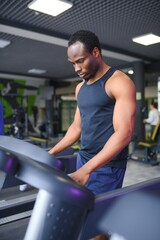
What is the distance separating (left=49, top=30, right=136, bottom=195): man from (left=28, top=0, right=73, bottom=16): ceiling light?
9.04ft

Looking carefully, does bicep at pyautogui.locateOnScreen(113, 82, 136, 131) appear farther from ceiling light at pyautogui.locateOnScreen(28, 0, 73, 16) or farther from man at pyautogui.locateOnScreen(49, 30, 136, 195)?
ceiling light at pyautogui.locateOnScreen(28, 0, 73, 16)

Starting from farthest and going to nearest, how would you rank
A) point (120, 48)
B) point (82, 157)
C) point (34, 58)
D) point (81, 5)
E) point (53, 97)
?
point (53, 97)
point (34, 58)
point (120, 48)
point (81, 5)
point (82, 157)

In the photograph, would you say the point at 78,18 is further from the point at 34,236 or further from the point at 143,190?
the point at 34,236

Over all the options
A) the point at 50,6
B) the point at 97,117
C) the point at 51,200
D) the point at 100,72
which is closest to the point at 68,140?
the point at 97,117

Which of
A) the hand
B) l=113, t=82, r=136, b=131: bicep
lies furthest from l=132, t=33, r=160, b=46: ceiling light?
the hand

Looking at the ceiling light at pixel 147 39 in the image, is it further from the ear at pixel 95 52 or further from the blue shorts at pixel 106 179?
the blue shorts at pixel 106 179

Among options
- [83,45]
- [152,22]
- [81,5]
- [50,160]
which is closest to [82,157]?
[83,45]

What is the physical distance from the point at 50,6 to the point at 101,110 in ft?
10.2

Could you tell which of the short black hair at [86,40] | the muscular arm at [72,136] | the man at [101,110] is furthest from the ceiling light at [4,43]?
the short black hair at [86,40]

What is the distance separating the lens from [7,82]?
34.7 feet

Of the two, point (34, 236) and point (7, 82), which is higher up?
point (7, 82)

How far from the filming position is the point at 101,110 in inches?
49.3

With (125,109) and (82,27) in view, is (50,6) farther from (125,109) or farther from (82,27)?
(125,109)

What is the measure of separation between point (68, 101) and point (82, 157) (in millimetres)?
10747
